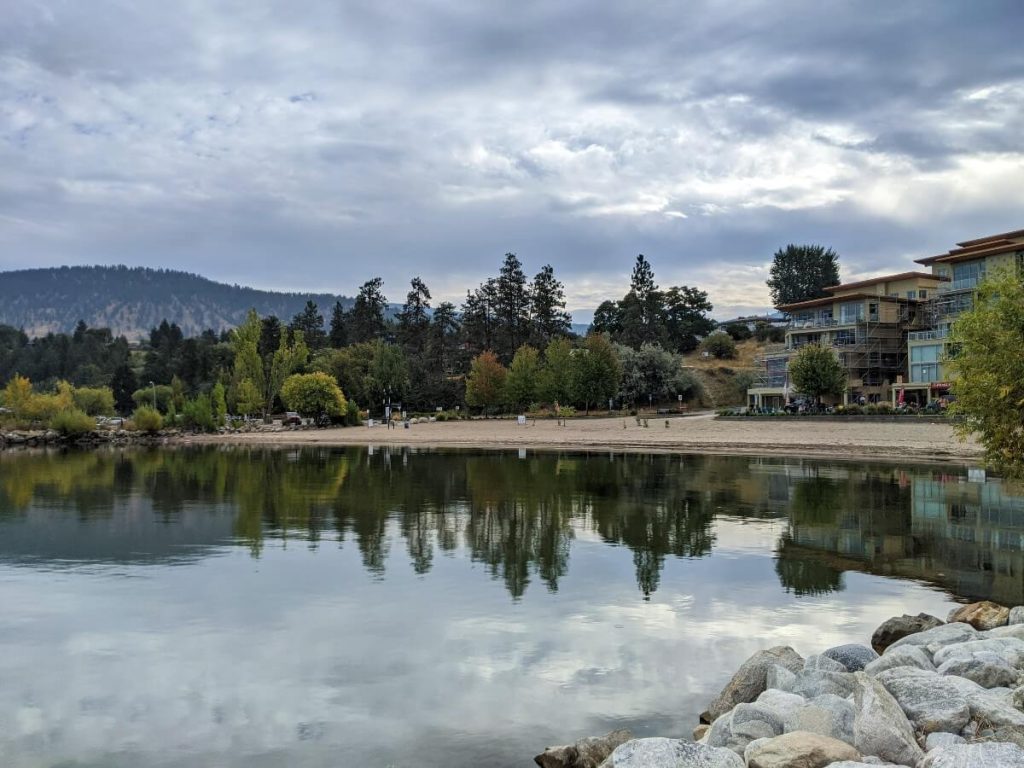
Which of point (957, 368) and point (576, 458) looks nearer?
point (957, 368)

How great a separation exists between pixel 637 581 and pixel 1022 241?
76.9 m

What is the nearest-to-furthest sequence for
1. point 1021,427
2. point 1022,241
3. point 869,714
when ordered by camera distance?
point 869,714 → point 1021,427 → point 1022,241

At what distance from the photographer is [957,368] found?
20547 millimetres

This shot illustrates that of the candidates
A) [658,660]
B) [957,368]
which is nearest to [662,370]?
[957,368]

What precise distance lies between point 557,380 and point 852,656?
82.7 metres

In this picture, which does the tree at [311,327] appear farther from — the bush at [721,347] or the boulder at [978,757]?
the boulder at [978,757]

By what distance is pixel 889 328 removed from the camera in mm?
94938

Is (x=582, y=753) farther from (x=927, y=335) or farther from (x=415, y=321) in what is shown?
(x=415, y=321)

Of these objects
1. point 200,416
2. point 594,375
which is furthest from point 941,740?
point 200,416

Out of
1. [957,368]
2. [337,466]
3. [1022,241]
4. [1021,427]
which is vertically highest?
[1022,241]

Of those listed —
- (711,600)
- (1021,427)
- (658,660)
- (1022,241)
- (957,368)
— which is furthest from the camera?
(1022,241)

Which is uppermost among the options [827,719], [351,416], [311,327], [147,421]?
[311,327]

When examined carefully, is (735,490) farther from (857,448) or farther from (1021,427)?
(857,448)

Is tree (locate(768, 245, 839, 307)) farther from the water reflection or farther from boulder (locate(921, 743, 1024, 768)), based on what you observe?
boulder (locate(921, 743, 1024, 768))
